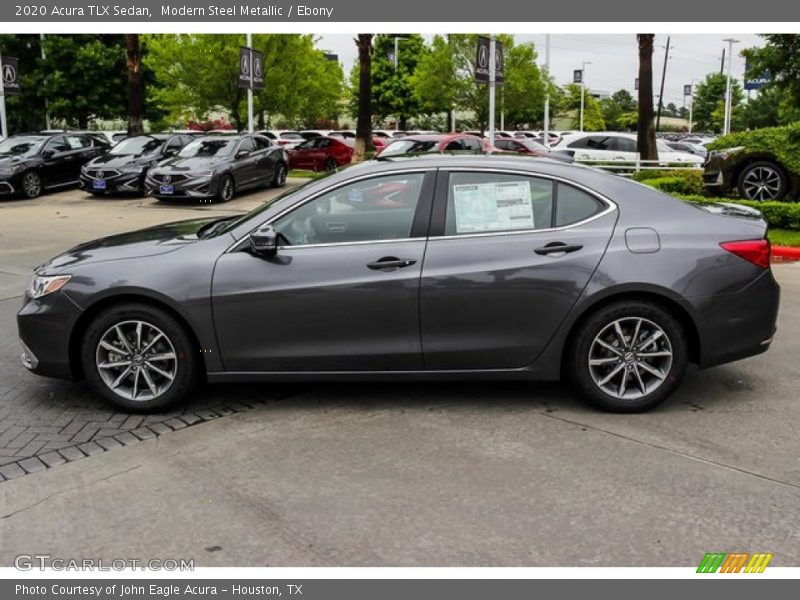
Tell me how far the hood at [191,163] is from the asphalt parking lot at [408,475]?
46.4 ft

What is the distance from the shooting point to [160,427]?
203 inches

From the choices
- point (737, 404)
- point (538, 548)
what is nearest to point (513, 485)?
point (538, 548)

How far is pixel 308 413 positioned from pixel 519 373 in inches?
52.5

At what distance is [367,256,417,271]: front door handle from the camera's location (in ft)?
16.8

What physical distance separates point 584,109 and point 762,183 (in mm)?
75445

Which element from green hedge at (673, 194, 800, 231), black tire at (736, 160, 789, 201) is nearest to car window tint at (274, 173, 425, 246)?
green hedge at (673, 194, 800, 231)

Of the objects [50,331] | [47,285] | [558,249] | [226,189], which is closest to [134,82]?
[226,189]

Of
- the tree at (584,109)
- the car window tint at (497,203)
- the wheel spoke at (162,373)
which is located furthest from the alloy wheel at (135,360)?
the tree at (584,109)

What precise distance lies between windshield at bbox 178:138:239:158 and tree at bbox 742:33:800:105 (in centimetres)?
1184

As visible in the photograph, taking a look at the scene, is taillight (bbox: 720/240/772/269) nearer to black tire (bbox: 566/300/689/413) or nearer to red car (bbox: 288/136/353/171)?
black tire (bbox: 566/300/689/413)

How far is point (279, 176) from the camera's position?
75.5 ft

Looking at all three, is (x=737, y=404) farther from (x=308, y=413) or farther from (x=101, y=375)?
(x=101, y=375)

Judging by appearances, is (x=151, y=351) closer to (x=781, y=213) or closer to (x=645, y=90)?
(x=781, y=213)

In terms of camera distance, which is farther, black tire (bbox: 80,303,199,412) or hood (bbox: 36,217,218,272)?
hood (bbox: 36,217,218,272)
